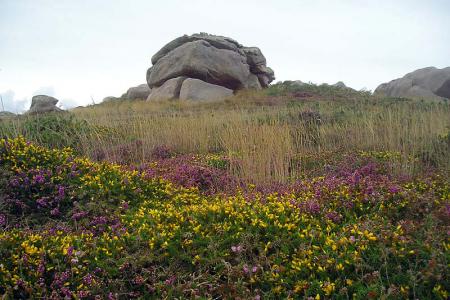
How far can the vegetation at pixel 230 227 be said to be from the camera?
3.47 m

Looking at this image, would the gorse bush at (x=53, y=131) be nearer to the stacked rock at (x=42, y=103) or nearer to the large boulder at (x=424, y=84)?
the stacked rock at (x=42, y=103)

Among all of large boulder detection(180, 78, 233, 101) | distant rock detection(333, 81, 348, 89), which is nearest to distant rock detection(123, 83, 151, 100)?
large boulder detection(180, 78, 233, 101)

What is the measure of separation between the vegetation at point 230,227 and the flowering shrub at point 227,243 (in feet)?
0.05

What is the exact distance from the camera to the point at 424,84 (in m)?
29.2

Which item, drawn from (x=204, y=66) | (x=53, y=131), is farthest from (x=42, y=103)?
(x=53, y=131)

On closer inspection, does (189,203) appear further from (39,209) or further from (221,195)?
(39,209)

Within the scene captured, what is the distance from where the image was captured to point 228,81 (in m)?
29.0

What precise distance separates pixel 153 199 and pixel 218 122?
6.14m

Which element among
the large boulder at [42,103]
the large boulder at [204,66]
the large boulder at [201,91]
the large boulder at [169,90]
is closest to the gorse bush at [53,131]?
the large boulder at [201,91]

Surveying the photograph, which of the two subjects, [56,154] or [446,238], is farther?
[56,154]

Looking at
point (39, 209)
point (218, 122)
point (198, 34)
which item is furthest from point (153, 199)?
point (198, 34)

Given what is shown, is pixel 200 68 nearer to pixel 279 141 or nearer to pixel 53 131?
pixel 53 131

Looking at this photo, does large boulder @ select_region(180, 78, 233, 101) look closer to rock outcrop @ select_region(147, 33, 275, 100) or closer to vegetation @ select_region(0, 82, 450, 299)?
rock outcrop @ select_region(147, 33, 275, 100)

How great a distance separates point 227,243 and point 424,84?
29.5 m
